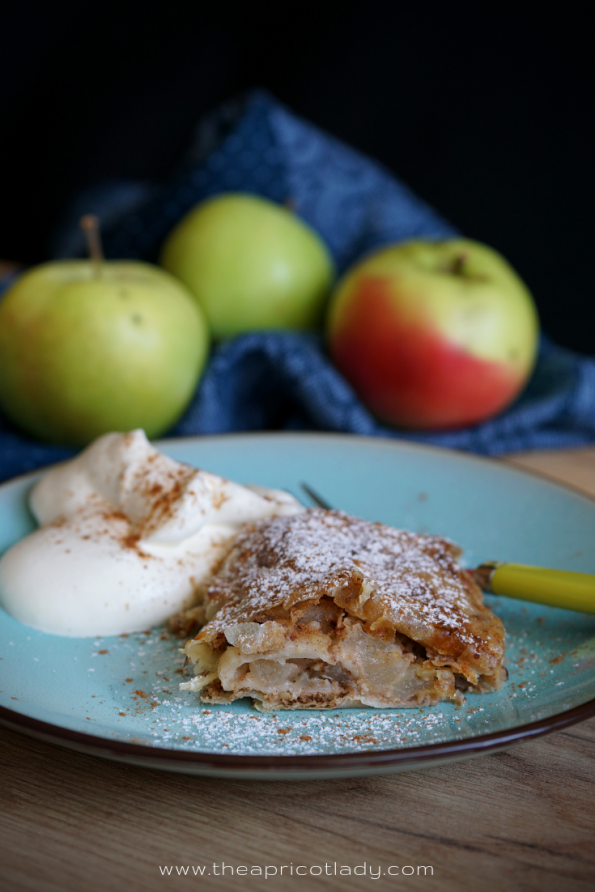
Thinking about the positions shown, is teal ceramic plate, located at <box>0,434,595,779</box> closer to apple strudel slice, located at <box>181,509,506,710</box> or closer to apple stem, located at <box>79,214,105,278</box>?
apple strudel slice, located at <box>181,509,506,710</box>

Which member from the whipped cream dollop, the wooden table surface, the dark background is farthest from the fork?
the dark background

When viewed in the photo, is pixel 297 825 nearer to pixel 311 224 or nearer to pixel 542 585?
pixel 542 585

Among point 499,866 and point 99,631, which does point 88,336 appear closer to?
point 99,631

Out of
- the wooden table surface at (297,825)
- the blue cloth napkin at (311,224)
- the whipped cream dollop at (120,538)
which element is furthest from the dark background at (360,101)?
the wooden table surface at (297,825)

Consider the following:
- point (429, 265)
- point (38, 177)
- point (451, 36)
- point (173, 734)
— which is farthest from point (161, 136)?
point (173, 734)

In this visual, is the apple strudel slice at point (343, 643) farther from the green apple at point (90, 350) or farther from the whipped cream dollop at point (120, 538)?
the green apple at point (90, 350)

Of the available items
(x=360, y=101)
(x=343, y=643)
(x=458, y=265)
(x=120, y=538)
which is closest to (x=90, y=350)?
(x=120, y=538)
